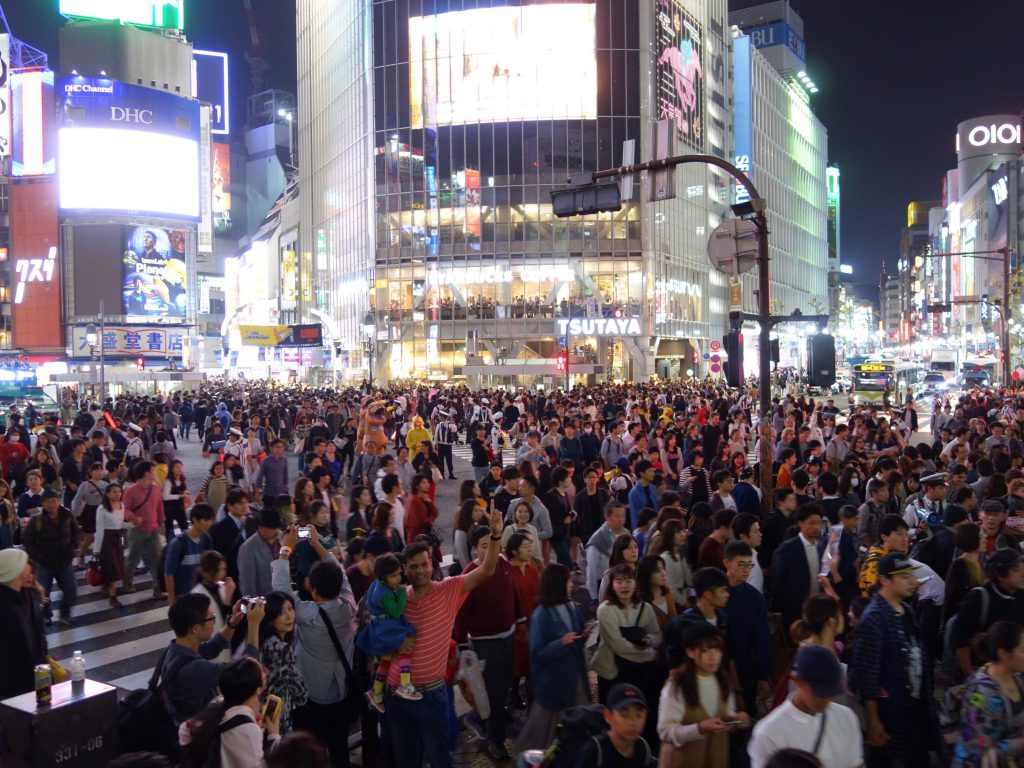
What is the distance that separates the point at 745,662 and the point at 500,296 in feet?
192

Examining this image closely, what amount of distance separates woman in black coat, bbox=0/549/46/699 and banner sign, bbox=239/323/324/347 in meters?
47.8

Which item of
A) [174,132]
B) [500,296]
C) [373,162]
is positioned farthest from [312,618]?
[174,132]

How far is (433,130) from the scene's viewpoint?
63719 mm

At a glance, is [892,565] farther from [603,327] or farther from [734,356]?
[603,327]

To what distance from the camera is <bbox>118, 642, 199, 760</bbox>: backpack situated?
4672 millimetres

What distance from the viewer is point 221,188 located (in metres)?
134

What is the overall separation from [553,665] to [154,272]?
74248mm

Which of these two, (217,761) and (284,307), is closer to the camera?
(217,761)

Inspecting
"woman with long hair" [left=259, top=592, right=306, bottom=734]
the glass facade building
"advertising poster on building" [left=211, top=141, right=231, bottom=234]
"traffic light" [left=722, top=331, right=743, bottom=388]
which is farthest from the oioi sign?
"woman with long hair" [left=259, top=592, right=306, bottom=734]

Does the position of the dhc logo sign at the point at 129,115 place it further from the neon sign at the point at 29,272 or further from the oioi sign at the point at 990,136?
the oioi sign at the point at 990,136

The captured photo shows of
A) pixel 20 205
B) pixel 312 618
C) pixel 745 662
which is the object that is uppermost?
pixel 20 205

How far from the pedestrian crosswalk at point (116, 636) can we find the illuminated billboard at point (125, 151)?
213ft

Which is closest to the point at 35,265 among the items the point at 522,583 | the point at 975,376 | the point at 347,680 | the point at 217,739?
Answer: the point at 975,376

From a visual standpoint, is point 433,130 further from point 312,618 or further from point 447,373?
point 312,618
